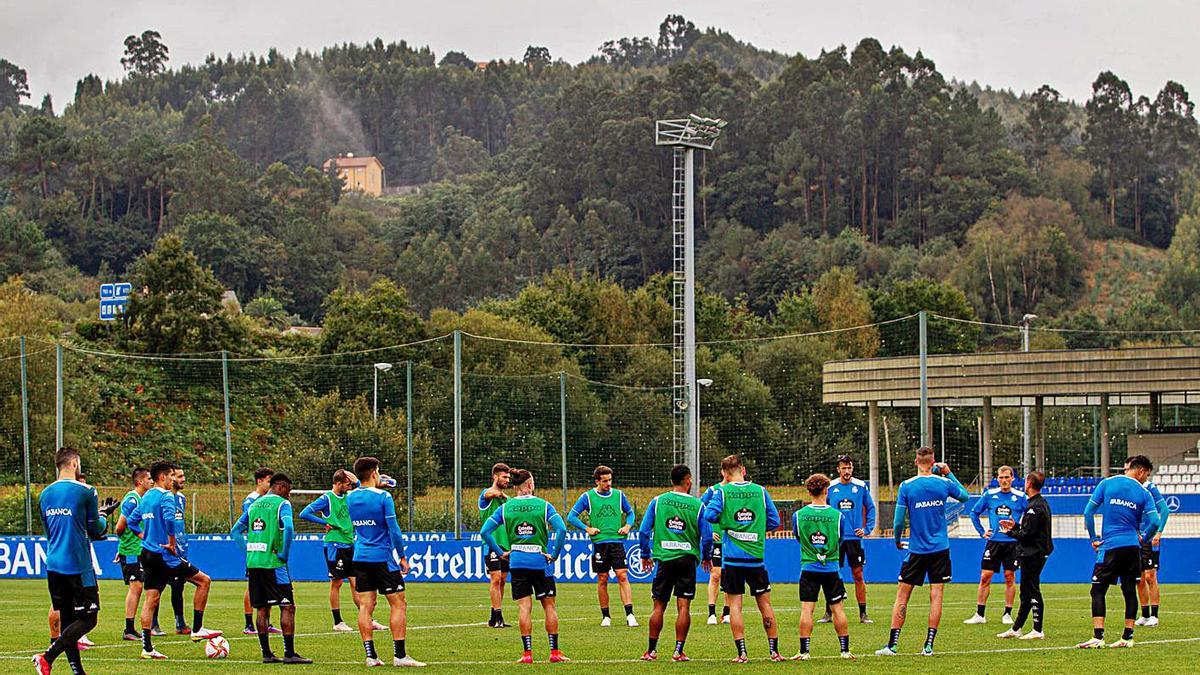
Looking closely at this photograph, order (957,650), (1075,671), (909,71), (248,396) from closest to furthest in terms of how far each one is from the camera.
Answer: (1075,671)
(957,650)
(248,396)
(909,71)

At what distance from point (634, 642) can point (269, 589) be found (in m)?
4.25

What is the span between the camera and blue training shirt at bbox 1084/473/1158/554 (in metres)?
16.8

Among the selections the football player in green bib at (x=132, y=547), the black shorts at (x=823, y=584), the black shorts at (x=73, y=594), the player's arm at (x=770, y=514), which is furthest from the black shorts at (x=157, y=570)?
the black shorts at (x=823, y=584)

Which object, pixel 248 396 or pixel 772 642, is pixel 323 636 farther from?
pixel 248 396

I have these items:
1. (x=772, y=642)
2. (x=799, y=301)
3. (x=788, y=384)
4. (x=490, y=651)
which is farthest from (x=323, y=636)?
(x=799, y=301)

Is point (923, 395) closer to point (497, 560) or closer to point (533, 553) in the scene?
point (497, 560)

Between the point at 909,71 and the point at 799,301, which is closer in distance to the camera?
the point at 799,301

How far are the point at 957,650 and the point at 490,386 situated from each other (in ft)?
125

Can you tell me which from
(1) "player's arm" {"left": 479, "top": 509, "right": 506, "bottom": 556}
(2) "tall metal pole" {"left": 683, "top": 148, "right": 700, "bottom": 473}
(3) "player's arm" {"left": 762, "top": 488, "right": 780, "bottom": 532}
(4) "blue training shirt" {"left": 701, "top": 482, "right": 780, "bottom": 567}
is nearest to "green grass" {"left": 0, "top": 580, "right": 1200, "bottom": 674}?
(4) "blue training shirt" {"left": 701, "top": 482, "right": 780, "bottom": 567}

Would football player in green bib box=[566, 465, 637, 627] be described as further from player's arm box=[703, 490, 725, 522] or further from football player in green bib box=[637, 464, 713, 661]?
player's arm box=[703, 490, 725, 522]

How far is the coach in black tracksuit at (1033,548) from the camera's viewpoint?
17984mm

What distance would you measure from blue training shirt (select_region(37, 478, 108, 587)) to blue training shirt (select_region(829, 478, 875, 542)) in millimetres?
9311

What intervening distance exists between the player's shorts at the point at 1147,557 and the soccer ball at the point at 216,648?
956 centimetres

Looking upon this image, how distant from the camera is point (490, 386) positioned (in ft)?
178
